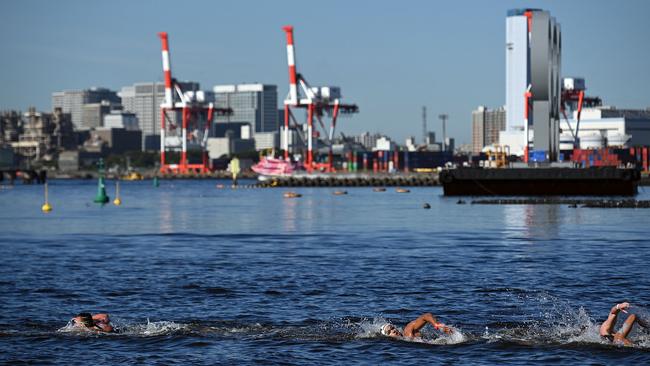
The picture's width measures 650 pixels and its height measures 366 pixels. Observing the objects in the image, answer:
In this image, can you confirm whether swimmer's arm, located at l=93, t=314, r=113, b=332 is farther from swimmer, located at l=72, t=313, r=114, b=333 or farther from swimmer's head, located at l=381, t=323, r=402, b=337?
swimmer's head, located at l=381, t=323, r=402, b=337

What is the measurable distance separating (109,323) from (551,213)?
79.0 metres

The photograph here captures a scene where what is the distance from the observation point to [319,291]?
4272 cm

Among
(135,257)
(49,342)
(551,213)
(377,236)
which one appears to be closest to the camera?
(49,342)

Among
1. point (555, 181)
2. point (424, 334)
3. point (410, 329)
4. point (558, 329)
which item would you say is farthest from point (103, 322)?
point (555, 181)

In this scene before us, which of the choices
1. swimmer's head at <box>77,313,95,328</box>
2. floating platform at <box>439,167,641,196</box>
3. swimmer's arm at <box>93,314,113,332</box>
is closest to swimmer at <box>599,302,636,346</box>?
swimmer's arm at <box>93,314,113,332</box>

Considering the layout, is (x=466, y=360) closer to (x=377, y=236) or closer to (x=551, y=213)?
(x=377, y=236)

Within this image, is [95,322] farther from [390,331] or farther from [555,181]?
[555,181]

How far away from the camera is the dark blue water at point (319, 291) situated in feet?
99.5

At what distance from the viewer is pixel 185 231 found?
8475 centimetres

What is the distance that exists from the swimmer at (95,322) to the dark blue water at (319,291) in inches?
14.1

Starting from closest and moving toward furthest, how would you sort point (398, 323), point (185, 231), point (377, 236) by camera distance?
point (398, 323) → point (377, 236) → point (185, 231)

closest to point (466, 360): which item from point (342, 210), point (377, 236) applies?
point (377, 236)

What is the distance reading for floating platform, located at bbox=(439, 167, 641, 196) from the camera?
157250 millimetres

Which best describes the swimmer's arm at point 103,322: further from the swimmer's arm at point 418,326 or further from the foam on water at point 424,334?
the swimmer's arm at point 418,326
